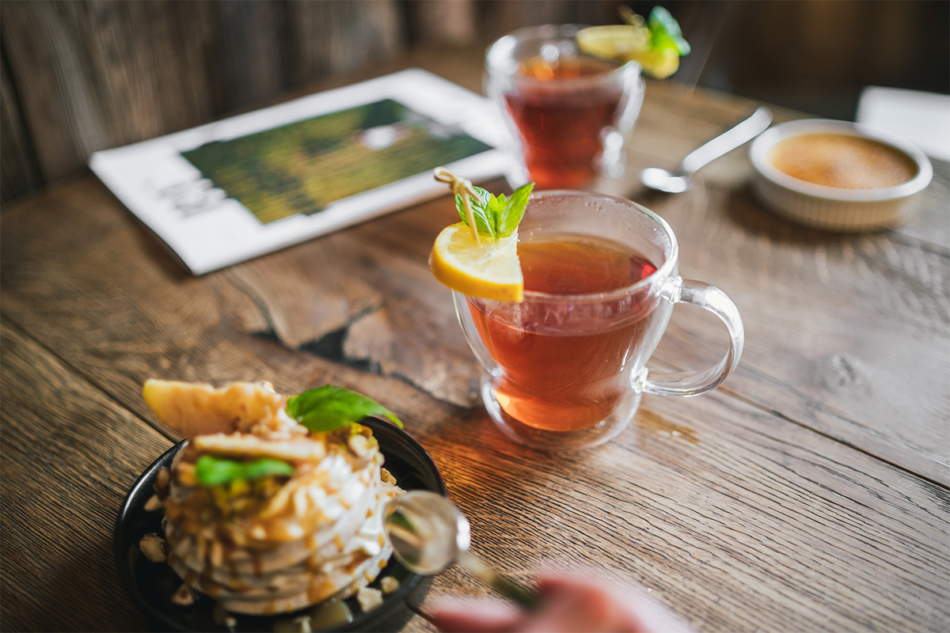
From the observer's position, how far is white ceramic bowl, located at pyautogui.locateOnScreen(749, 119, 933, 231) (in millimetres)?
956

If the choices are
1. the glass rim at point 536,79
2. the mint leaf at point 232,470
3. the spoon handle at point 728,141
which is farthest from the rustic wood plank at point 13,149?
the spoon handle at point 728,141

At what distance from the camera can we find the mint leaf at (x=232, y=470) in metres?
0.44

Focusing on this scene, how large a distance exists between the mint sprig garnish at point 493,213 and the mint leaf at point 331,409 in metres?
0.20

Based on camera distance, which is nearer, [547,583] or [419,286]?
[547,583]

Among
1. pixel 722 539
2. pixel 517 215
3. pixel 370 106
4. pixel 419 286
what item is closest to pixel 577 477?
pixel 722 539

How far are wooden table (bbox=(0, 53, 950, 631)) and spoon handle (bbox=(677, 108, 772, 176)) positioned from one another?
0.16ft

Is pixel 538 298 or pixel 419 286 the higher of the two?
pixel 538 298

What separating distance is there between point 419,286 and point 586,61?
53 cm

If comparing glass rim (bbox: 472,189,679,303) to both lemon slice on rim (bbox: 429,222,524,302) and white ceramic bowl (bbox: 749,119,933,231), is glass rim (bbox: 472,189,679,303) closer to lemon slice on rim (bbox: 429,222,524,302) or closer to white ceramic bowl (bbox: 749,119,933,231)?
lemon slice on rim (bbox: 429,222,524,302)

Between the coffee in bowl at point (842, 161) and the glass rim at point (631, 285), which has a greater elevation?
the glass rim at point (631, 285)

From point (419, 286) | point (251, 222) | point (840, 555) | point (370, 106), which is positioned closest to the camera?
point (840, 555)

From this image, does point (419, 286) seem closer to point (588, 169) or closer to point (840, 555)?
point (588, 169)

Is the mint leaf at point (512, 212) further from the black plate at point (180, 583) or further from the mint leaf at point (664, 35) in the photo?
the mint leaf at point (664, 35)

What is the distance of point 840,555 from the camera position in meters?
0.57
